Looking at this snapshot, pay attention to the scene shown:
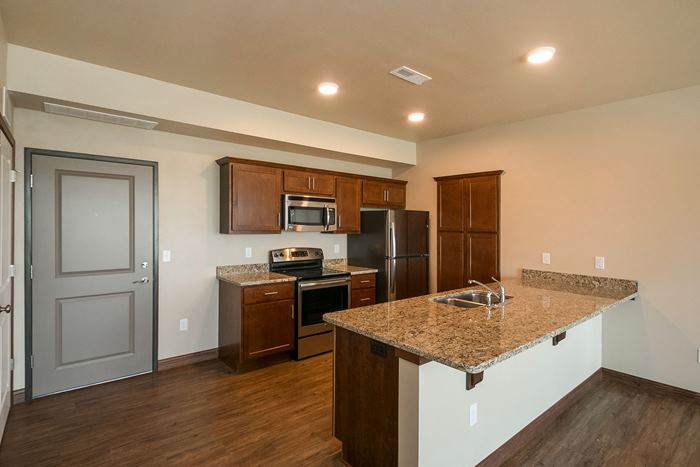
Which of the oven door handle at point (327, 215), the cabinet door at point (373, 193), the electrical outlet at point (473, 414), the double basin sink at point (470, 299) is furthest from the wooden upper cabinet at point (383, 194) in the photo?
the electrical outlet at point (473, 414)

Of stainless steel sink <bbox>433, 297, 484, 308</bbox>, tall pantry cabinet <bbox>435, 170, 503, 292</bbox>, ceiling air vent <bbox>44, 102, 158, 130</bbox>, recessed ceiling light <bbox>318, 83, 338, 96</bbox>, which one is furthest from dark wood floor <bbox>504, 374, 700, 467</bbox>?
ceiling air vent <bbox>44, 102, 158, 130</bbox>

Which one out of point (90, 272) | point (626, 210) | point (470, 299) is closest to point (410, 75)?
point (470, 299)

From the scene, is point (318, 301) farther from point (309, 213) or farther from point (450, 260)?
point (450, 260)

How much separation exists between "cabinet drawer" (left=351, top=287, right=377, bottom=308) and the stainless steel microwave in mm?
829

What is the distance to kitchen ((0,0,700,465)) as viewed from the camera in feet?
7.30

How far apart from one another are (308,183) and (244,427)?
260 cm

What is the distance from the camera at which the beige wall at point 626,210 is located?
124 inches

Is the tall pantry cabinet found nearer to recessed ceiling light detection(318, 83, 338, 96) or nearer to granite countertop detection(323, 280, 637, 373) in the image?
granite countertop detection(323, 280, 637, 373)

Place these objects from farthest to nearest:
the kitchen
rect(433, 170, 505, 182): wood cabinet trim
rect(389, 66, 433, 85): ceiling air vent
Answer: rect(433, 170, 505, 182): wood cabinet trim → rect(389, 66, 433, 85): ceiling air vent → the kitchen

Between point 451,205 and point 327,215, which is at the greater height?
point 451,205

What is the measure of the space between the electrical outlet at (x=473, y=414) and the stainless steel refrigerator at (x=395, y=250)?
253 cm

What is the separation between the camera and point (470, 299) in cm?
308

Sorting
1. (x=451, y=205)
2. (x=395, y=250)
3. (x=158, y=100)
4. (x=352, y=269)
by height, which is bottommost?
(x=352, y=269)

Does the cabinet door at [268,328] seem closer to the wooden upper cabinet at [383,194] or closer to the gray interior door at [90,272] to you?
the gray interior door at [90,272]
